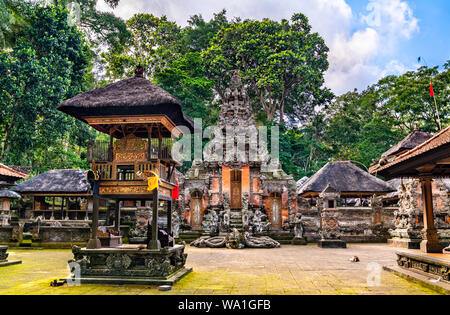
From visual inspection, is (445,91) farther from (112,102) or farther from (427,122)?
(112,102)

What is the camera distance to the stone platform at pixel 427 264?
6739 mm

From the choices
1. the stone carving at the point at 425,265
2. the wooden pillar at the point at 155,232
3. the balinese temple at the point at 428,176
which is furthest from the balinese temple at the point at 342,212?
the wooden pillar at the point at 155,232

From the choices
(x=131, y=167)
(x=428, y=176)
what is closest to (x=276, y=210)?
(x=428, y=176)

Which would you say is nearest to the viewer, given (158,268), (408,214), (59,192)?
(158,268)

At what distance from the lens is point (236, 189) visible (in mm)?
22594

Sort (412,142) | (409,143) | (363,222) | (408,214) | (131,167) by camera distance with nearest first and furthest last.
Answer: (131,167) < (408,214) < (409,143) < (412,142) < (363,222)

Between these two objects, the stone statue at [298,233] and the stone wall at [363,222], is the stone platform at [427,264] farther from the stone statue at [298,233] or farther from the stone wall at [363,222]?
the stone wall at [363,222]

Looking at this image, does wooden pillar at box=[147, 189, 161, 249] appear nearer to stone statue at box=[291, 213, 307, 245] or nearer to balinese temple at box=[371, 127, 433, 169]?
stone statue at box=[291, 213, 307, 245]

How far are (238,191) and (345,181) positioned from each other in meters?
7.08

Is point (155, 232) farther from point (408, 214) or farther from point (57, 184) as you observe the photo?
point (408, 214)

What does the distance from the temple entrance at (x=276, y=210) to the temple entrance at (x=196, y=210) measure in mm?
4725

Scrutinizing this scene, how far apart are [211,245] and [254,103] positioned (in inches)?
882

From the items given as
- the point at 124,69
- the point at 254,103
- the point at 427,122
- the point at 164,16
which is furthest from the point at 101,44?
the point at 427,122

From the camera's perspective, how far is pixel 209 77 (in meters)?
35.1
